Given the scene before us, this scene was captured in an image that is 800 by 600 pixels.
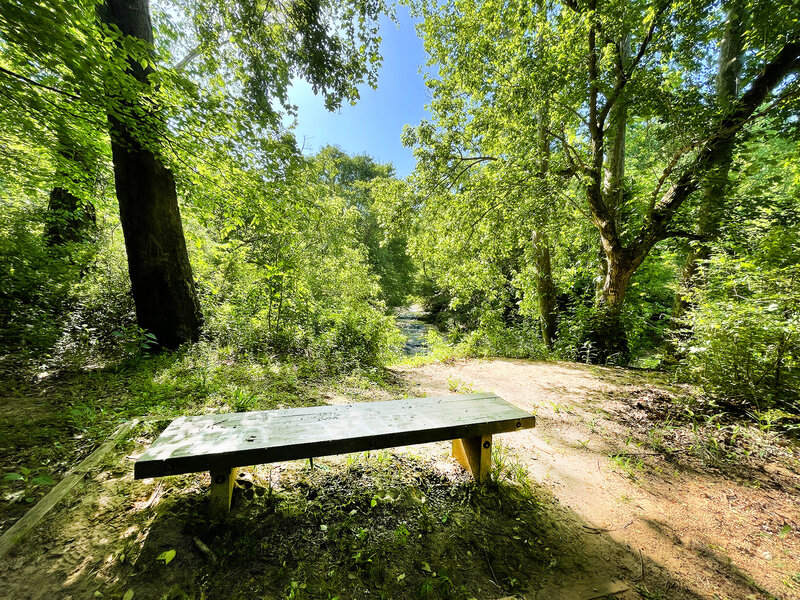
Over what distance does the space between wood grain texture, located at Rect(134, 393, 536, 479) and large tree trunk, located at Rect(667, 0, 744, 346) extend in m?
4.39

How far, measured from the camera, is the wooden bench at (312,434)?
1497 millimetres

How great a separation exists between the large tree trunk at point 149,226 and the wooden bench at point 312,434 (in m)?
3.46

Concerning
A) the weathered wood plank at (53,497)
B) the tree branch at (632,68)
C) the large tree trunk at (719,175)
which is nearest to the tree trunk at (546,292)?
the large tree trunk at (719,175)

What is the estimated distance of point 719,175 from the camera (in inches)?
190

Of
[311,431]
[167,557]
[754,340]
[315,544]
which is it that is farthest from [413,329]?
[167,557]

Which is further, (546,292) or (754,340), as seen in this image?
(546,292)

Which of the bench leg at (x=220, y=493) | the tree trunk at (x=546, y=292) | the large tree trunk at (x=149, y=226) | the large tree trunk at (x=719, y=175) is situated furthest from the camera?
the tree trunk at (x=546, y=292)

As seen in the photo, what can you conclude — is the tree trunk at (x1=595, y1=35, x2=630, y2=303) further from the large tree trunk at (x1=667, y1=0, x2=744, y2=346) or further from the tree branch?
the large tree trunk at (x1=667, y1=0, x2=744, y2=346)

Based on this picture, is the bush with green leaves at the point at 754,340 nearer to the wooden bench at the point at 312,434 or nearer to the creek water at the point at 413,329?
the wooden bench at the point at 312,434

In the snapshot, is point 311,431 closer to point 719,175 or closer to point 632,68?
point 719,175

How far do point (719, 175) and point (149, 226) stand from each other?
915cm

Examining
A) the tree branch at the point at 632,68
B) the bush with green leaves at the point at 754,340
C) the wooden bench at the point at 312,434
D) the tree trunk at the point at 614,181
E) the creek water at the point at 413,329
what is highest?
the tree branch at the point at 632,68

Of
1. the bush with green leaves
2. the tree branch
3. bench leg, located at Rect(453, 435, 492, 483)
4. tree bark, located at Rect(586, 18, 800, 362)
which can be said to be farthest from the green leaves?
the tree branch

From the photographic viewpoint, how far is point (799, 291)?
2926 millimetres
